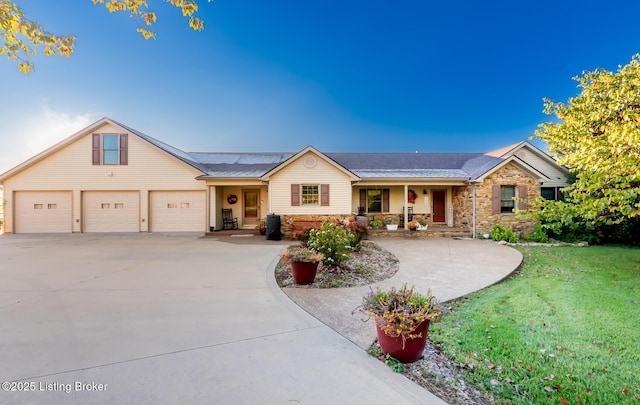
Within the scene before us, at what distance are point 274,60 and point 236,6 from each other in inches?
171

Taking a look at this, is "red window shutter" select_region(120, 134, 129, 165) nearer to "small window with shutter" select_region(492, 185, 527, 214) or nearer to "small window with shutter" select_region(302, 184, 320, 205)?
"small window with shutter" select_region(302, 184, 320, 205)

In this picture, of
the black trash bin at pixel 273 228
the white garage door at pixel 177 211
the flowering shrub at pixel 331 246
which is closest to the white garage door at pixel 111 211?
the white garage door at pixel 177 211

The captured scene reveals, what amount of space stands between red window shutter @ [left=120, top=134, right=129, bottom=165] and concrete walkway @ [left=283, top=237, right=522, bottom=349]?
13503mm

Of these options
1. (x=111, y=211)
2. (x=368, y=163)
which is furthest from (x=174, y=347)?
(x=368, y=163)

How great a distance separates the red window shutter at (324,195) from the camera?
40.9 feet

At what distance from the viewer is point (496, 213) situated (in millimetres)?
12172

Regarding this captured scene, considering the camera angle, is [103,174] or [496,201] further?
[103,174]

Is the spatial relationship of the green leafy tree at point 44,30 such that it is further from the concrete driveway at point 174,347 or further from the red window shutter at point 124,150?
the red window shutter at point 124,150

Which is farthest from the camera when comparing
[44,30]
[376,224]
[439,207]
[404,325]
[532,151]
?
[439,207]

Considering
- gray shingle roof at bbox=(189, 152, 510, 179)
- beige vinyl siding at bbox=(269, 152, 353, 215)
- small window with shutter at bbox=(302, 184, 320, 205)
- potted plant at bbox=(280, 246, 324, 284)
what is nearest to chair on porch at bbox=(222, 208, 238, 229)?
gray shingle roof at bbox=(189, 152, 510, 179)

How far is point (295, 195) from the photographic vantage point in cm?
1240

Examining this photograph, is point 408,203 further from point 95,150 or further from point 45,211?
point 45,211

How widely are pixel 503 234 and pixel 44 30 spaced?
16.0 metres

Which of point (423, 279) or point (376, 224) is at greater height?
point (376, 224)
